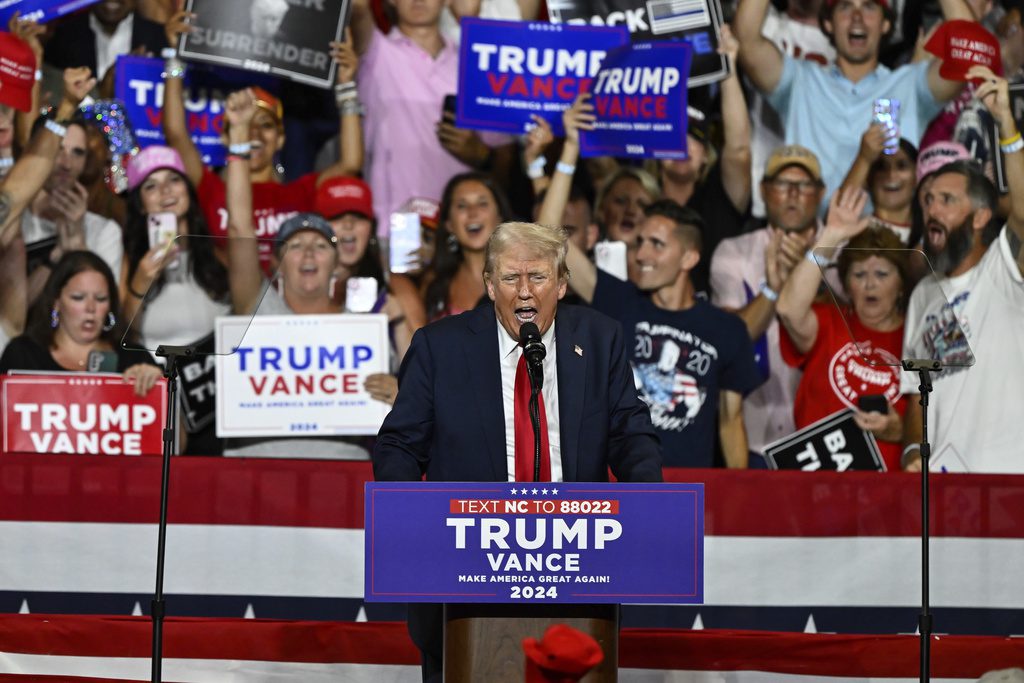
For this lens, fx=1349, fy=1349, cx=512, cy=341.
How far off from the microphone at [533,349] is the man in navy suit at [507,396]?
19 centimetres

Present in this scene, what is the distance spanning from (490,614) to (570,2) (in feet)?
14.1

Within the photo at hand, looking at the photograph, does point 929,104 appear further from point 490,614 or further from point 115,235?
point 490,614

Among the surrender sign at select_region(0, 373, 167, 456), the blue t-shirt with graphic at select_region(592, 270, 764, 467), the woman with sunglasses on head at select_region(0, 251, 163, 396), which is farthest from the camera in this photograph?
the woman with sunglasses on head at select_region(0, 251, 163, 396)

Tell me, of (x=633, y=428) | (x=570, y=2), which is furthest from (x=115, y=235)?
(x=633, y=428)

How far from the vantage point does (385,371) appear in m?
5.98

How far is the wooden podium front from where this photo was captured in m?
2.91

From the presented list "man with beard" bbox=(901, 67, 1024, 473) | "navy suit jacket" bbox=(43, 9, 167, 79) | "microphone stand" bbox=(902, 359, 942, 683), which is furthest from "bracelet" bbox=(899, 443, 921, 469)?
"navy suit jacket" bbox=(43, 9, 167, 79)

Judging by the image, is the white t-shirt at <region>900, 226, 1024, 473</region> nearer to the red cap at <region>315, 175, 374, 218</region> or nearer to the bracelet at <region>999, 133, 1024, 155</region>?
the bracelet at <region>999, 133, 1024, 155</region>

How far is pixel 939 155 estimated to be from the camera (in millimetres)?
6453

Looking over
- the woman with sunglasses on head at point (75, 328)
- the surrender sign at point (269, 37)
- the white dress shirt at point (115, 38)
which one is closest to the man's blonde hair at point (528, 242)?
the woman with sunglasses on head at point (75, 328)

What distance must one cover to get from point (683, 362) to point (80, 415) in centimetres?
261

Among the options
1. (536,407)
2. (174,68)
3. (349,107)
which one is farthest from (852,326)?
(174,68)

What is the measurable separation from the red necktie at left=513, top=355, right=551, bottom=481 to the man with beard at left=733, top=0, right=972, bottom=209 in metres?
3.84

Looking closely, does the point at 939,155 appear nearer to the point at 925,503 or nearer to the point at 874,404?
the point at 874,404
